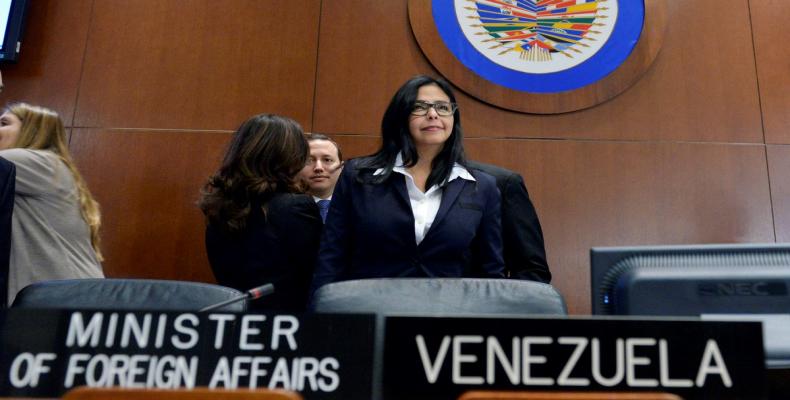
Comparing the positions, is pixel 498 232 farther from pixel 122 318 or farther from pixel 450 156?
pixel 122 318

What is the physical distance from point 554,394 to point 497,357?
8 centimetres

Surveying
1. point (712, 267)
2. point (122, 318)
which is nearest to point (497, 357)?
point (712, 267)

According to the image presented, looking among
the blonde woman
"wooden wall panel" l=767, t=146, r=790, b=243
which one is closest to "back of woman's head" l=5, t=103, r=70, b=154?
the blonde woman

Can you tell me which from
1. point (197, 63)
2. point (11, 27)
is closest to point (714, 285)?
point (197, 63)

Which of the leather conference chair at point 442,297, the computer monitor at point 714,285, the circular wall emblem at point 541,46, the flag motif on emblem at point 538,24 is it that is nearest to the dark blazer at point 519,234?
the circular wall emblem at point 541,46

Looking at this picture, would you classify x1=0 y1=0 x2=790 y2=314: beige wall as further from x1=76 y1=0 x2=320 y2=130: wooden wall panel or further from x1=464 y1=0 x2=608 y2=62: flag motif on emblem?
x1=464 y1=0 x2=608 y2=62: flag motif on emblem

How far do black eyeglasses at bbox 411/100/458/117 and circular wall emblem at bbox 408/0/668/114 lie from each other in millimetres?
828

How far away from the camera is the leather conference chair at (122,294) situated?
4.09ft

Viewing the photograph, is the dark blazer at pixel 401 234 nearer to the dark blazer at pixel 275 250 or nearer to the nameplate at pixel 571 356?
the dark blazer at pixel 275 250

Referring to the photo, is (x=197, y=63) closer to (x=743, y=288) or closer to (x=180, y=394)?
(x=180, y=394)

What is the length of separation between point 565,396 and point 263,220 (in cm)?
129

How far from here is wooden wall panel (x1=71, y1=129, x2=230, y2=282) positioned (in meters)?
2.58

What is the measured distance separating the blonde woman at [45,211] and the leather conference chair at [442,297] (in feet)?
3.95

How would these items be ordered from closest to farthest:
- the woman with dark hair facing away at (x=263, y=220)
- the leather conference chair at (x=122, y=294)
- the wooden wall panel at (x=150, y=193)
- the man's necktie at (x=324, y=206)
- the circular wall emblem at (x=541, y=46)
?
1. the leather conference chair at (x=122, y=294)
2. the woman with dark hair facing away at (x=263, y=220)
3. the man's necktie at (x=324, y=206)
4. the wooden wall panel at (x=150, y=193)
5. the circular wall emblem at (x=541, y=46)
